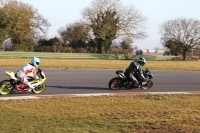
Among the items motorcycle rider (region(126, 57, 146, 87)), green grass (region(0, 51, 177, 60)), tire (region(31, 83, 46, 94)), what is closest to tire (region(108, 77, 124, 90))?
motorcycle rider (region(126, 57, 146, 87))

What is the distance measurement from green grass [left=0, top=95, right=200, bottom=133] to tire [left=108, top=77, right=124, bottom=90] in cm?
217

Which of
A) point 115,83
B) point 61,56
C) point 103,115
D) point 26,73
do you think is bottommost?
point 103,115

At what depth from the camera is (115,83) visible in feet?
43.4

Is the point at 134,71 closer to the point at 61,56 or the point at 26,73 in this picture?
the point at 26,73

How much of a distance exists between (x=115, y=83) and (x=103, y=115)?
197 inches

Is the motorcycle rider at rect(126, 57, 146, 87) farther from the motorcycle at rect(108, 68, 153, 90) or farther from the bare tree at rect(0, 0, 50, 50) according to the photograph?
the bare tree at rect(0, 0, 50, 50)

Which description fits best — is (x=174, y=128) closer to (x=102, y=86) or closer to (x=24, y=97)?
(x=24, y=97)

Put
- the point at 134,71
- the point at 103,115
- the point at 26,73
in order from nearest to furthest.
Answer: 1. the point at 103,115
2. the point at 26,73
3. the point at 134,71

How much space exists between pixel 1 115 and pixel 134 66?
6.28 meters

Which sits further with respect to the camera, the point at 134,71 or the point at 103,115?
the point at 134,71

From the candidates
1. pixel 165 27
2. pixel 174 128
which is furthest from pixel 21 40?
pixel 174 128

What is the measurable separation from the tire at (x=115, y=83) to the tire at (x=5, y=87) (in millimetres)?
3718

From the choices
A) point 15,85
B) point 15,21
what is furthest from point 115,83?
point 15,21

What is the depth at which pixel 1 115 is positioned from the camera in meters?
8.02
